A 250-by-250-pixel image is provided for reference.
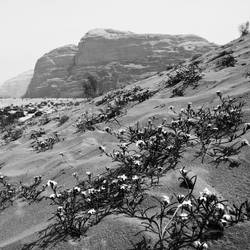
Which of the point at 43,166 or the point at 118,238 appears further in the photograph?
the point at 43,166

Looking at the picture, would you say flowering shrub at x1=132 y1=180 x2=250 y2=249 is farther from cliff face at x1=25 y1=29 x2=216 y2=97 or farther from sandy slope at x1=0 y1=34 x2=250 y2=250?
cliff face at x1=25 y1=29 x2=216 y2=97

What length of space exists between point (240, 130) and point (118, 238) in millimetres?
1996

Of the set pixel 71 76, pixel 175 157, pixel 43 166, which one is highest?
pixel 175 157

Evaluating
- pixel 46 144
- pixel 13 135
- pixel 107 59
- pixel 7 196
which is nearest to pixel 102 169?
pixel 7 196

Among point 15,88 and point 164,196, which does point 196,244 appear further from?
point 15,88

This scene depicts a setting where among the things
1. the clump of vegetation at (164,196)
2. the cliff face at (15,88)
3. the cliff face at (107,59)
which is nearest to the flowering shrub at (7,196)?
the clump of vegetation at (164,196)

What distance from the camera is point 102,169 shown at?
3.53 m

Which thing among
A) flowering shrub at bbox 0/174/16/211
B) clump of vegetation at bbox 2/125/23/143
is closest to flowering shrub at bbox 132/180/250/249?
flowering shrub at bbox 0/174/16/211

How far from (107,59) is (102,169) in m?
114

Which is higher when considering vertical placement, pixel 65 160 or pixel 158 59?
pixel 65 160

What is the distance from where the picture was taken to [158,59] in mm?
105438

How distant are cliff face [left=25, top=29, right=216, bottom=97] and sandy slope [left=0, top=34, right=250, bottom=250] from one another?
302 ft

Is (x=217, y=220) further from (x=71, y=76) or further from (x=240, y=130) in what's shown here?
(x=71, y=76)

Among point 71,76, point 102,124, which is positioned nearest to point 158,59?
point 71,76
